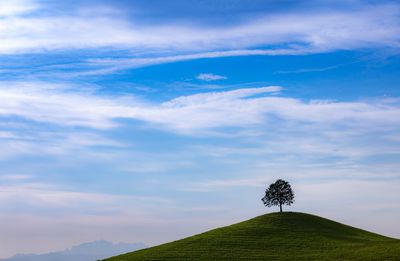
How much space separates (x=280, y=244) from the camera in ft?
344

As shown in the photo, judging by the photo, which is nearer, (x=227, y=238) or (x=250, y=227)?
(x=227, y=238)

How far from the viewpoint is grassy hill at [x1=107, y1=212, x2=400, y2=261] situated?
314 feet

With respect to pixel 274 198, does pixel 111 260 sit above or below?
below

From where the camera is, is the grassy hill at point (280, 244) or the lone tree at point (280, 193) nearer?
the grassy hill at point (280, 244)

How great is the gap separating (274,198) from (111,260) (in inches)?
1854

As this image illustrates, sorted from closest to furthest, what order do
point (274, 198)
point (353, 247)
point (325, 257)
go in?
point (325, 257)
point (353, 247)
point (274, 198)

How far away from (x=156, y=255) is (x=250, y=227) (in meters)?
27.2

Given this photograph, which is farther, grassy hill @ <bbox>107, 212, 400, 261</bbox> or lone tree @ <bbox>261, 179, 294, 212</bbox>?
lone tree @ <bbox>261, 179, 294, 212</bbox>

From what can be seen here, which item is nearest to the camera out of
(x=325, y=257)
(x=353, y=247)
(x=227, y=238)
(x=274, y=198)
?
(x=325, y=257)

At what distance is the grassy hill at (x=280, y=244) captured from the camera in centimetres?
9575

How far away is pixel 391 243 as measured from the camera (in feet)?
340

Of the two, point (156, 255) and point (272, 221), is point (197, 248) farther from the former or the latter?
point (272, 221)

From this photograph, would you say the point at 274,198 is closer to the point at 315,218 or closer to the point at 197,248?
the point at 315,218

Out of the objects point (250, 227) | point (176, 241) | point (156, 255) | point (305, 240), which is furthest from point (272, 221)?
point (156, 255)
